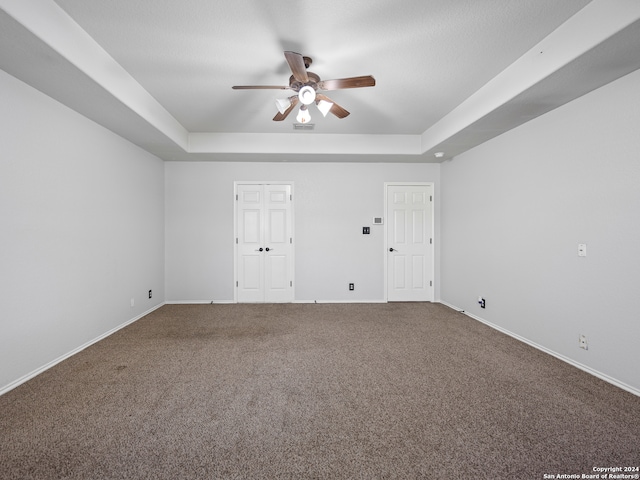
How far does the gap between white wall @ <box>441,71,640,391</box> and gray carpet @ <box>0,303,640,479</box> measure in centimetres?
37

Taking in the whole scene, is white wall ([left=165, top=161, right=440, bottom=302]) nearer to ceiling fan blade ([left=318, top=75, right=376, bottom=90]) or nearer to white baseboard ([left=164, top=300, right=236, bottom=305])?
white baseboard ([left=164, top=300, right=236, bottom=305])

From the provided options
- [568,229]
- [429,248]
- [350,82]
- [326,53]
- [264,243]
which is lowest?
[429,248]

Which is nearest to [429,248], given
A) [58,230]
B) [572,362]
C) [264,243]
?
[572,362]

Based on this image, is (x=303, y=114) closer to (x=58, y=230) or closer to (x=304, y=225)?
(x=304, y=225)

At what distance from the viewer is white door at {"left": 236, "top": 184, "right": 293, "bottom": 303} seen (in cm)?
486

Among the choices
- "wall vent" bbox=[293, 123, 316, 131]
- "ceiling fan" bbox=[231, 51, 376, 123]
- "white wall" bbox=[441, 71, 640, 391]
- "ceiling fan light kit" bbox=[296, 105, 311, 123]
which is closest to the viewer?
"ceiling fan" bbox=[231, 51, 376, 123]

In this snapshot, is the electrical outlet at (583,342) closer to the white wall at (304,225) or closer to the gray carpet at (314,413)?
the gray carpet at (314,413)

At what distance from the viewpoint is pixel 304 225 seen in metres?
4.88

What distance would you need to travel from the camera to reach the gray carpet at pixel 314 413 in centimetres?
146

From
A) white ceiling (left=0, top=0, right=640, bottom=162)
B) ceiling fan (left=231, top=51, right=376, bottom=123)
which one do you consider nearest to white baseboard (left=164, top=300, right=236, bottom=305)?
white ceiling (left=0, top=0, right=640, bottom=162)

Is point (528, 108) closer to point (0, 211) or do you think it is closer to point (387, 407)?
point (387, 407)

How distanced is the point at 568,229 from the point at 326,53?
284cm

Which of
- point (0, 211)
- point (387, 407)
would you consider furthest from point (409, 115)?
point (0, 211)

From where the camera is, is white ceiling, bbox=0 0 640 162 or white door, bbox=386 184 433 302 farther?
white door, bbox=386 184 433 302
